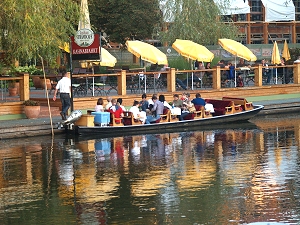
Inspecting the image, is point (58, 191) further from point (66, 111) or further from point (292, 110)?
point (292, 110)

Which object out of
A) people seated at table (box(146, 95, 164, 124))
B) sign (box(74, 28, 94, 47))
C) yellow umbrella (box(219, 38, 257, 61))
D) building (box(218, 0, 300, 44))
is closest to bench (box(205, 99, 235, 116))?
people seated at table (box(146, 95, 164, 124))

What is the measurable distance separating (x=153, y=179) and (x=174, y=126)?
11.4 m

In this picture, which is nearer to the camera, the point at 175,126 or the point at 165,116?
the point at 165,116

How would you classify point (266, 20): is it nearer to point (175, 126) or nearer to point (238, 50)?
point (238, 50)

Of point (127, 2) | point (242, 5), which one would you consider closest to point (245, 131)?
point (127, 2)

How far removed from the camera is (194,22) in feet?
167

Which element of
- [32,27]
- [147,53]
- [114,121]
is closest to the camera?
[114,121]

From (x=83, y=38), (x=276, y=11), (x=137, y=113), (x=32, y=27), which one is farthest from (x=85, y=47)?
(x=276, y=11)

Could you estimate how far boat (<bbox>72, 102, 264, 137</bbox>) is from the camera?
29.2 m

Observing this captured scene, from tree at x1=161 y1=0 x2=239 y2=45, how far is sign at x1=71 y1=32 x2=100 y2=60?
1866cm

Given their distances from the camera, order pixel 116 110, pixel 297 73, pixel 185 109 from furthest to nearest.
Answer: pixel 297 73 < pixel 185 109 < pixel 116 110

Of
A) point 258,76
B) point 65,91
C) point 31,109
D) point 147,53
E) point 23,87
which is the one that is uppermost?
point 147,53

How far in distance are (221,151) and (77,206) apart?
28.9 ft

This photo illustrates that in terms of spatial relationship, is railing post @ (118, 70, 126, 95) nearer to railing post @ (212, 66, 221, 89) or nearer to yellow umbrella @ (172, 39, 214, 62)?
yellow umbrella @ (172, 39, 214, 62)
